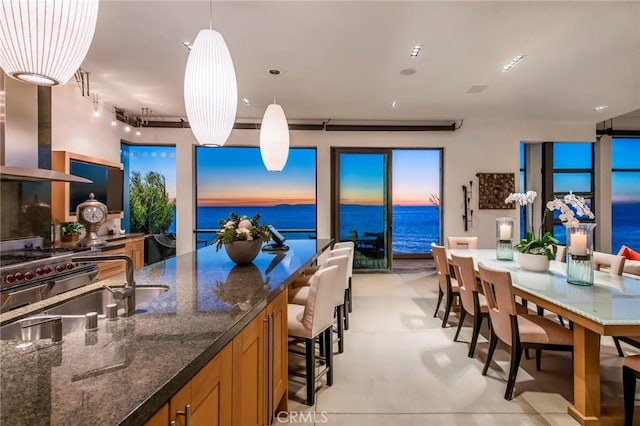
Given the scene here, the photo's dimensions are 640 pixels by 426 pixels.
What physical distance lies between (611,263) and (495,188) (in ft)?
11.4

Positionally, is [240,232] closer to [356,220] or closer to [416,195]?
[356,220]

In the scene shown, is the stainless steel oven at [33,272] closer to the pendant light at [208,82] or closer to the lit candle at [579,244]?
the pendant light at [208,82]

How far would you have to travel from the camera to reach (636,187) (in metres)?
7.30

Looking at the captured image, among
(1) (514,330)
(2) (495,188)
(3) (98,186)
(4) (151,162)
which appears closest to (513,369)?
(1) (514,330)

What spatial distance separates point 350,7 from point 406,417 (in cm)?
321

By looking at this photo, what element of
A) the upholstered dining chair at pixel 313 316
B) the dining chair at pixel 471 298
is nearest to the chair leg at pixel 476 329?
the dining chair at pixel 471 298

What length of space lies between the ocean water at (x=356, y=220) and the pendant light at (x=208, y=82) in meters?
4.02

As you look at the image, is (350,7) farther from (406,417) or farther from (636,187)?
(636,187)

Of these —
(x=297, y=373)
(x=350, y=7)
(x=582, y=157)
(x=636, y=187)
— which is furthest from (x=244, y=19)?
(x=636, y=187)

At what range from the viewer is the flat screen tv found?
4113 mm

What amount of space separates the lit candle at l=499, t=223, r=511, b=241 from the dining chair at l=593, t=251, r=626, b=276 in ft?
2.49

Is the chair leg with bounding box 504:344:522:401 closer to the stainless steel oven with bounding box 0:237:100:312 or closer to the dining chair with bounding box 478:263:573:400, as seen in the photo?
the dining chair with bounding box 478:263:573:400

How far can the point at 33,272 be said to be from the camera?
105 inches

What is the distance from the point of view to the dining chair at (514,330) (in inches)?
89.6
